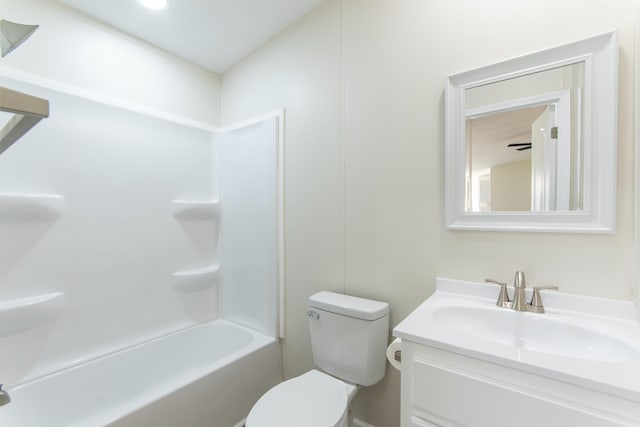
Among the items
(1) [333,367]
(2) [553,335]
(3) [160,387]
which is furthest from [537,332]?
(3) [160,387]

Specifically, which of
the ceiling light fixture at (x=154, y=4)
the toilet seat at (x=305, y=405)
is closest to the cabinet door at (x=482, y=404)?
the toilet seat at (x=305, y=405)

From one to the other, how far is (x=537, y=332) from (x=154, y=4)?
252 centimetres

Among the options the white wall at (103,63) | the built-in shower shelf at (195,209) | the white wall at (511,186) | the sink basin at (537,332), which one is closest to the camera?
the sink basin at (537,332)

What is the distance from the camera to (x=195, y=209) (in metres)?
2.31

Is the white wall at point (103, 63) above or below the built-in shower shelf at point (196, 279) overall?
above

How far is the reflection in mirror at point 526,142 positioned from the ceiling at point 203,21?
124cm

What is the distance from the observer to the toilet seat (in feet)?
3.83

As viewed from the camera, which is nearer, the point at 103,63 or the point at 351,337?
the point at 351,337

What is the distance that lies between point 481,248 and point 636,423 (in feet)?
2.30

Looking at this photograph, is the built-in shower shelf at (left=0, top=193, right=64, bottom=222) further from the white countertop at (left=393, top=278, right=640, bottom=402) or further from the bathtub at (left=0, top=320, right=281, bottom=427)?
the white countertop at (left=393, top=278, right=640, bottom=402)

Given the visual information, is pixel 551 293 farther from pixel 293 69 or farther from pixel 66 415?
pixel 66 415

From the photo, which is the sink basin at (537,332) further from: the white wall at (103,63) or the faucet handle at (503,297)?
the white wall at (103,63)

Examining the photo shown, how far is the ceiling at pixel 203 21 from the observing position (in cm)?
173

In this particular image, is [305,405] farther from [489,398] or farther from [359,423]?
[489,398]
